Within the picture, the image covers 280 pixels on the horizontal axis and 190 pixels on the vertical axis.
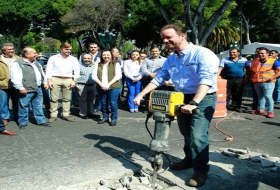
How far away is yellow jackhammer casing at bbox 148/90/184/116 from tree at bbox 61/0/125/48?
1241 inches

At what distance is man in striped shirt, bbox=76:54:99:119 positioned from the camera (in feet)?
24.1

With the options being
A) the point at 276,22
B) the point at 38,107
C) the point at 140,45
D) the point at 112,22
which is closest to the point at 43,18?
the point at 112,22

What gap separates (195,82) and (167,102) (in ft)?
1.61

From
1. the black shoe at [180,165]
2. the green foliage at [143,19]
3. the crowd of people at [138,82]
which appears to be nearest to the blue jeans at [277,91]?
the crowd of people at [138,82]

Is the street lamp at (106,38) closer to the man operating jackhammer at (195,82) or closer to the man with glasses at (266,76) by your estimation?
the man with glasses at (266,76)

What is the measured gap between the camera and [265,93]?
8078mm

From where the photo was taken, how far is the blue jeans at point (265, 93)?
26.2 ft

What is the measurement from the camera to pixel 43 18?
127ft

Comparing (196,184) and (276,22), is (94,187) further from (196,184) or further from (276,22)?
(276,22)

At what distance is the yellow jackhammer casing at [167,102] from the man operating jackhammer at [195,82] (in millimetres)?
144

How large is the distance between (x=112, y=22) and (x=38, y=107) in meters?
29.4

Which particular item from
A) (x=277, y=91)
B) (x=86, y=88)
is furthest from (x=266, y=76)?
(x=86, y=88)

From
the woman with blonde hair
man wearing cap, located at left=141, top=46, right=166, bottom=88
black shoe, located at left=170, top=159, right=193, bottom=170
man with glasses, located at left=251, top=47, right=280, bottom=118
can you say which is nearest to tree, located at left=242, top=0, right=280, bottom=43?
man with glasses, located at left=251, top=47, right=280, bottom=118

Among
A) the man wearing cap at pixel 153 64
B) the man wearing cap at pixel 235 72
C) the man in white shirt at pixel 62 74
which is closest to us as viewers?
the man in white shirt at pixel 62 74
